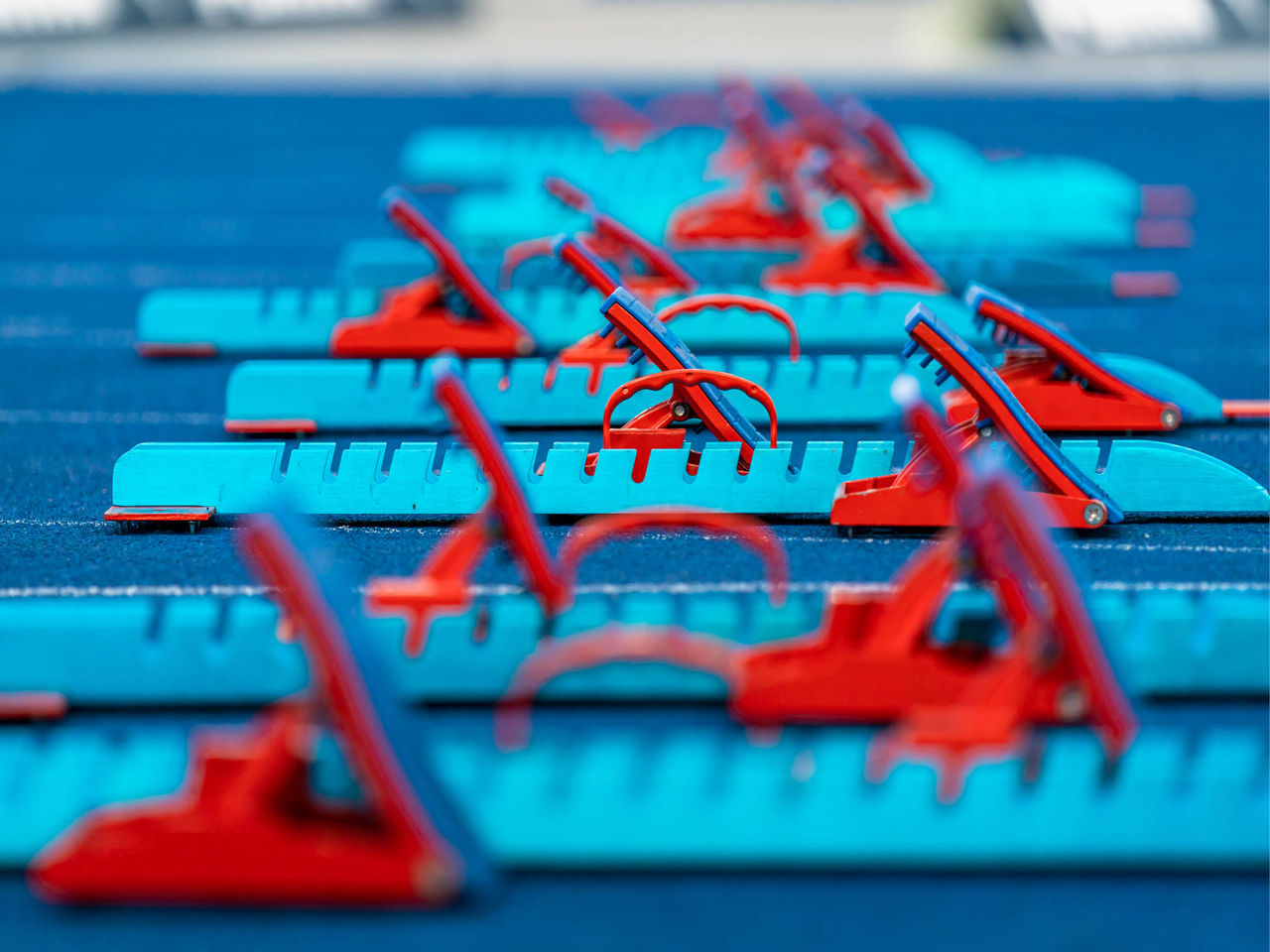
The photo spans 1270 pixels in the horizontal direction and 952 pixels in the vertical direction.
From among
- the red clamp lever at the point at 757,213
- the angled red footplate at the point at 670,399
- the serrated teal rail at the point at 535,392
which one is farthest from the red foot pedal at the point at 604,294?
the red clamp lever at the point at 757,213

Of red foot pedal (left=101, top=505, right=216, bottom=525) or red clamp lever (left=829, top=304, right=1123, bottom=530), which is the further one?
red foot pedal (left=101, top=505, right=216, bottom=525)

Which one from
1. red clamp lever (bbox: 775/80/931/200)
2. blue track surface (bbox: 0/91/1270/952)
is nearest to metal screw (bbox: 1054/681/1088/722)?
blue track surface (bbox: 0/91/1270/952)

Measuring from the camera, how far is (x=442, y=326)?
804 cm

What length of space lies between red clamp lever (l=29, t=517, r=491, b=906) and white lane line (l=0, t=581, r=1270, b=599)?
5.22 ft

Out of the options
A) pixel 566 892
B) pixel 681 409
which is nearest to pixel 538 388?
pixel 681 409

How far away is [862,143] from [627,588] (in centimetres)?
846

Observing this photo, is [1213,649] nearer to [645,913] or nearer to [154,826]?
[645,913]

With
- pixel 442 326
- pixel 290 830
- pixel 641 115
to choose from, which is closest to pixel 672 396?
pixel 442 326

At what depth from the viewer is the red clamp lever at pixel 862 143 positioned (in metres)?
11.0

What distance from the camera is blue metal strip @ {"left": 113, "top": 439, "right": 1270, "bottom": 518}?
6.02 m

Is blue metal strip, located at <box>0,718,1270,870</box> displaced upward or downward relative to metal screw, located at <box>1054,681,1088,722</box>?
downward

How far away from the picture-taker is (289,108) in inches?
707

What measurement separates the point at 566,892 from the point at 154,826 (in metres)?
0.88

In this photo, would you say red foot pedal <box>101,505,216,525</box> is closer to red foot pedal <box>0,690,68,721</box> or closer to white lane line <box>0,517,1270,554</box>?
white lane line <box>0,517,1270,554</box>
